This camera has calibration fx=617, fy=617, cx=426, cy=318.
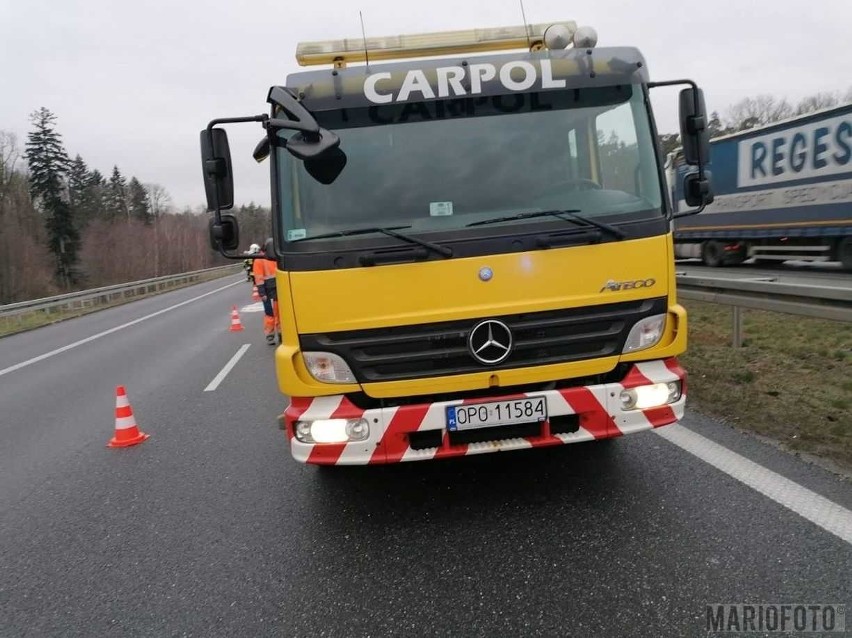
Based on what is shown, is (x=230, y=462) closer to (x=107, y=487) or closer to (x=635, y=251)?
(x=107, y=487)

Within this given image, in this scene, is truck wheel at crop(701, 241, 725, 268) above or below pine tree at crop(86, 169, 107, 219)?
below

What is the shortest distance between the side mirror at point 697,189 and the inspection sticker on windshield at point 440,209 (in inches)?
59.6

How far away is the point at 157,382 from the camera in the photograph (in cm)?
780

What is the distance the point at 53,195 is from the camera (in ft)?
165

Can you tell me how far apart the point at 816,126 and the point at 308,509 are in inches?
579

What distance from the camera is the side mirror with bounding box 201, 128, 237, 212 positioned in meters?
3.51

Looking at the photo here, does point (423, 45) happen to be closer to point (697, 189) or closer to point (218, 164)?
point (218, 164)

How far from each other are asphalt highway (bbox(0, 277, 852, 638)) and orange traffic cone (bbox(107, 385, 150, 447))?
15 cm

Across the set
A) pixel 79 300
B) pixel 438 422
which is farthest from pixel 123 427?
pixel 79 300

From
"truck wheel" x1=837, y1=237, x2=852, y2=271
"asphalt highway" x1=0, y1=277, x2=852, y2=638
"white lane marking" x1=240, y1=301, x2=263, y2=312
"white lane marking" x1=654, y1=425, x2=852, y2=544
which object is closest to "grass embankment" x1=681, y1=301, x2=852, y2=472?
"asphalt highway" x1=0, y1=277, x2=852, y2=638

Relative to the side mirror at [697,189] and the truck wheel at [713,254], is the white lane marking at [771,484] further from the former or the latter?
the truck wheel at [713,254]

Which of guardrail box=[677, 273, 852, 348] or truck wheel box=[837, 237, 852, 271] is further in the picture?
truck wheel box=[837, 237, 852, 271]

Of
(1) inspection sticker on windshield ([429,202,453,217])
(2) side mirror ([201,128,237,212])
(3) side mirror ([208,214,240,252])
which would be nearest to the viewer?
(1) inspection sticker on windshield ([429,202,453,217])

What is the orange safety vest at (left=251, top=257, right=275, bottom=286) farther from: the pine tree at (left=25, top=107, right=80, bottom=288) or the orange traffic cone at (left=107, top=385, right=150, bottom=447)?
the pine tree at (left=25, top=107, right=80, bottom=288)
